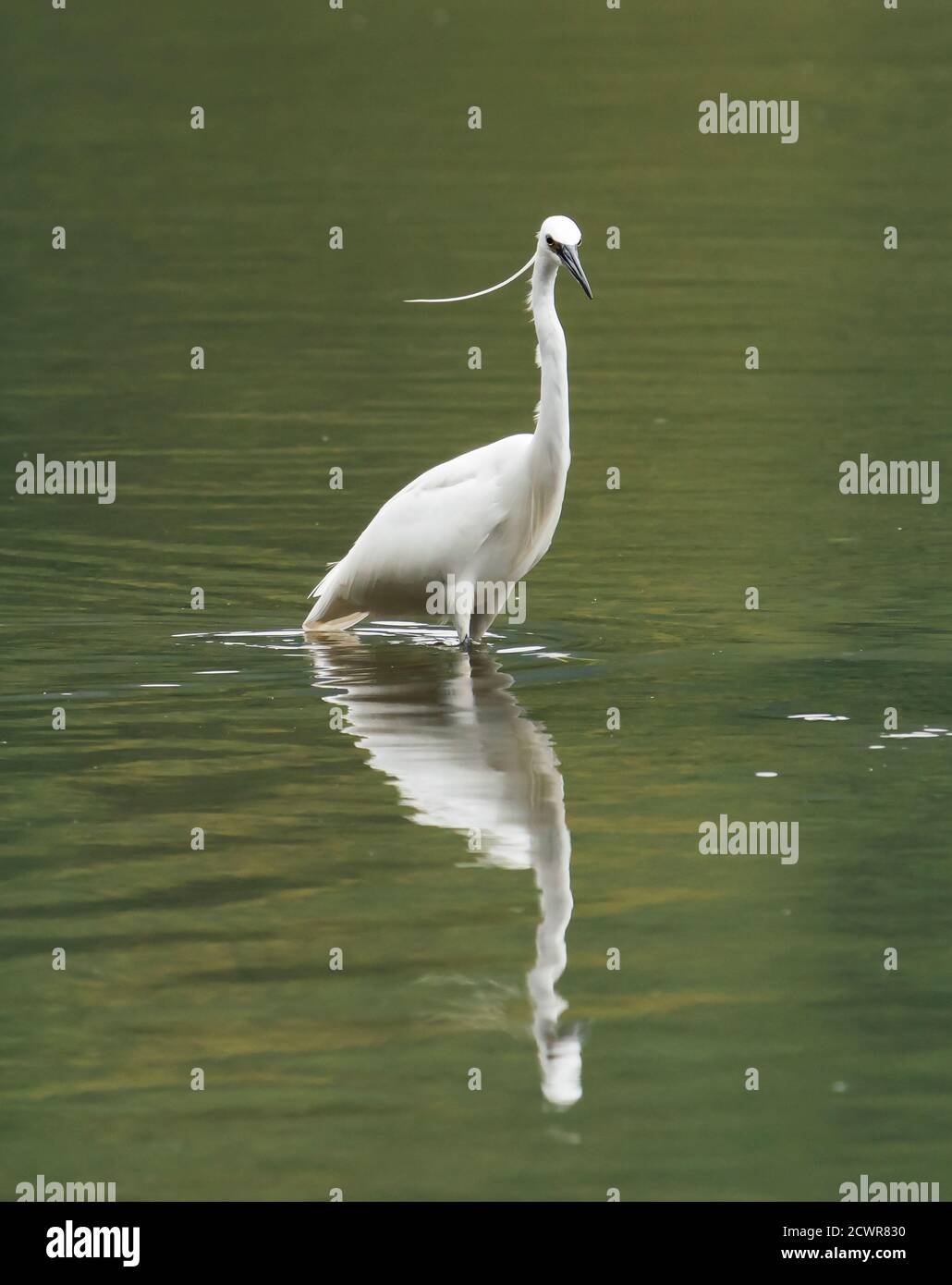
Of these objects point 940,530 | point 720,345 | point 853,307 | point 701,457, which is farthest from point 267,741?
point 853,307

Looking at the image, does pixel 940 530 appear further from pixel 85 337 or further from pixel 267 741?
pixel 85 337

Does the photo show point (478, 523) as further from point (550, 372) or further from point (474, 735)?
point (474, 735)

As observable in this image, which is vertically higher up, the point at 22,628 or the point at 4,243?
the point at 4,243

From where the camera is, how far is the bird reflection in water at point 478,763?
8953mm

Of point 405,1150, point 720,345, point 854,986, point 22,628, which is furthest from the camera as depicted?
point 720,345

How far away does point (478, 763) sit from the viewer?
1178cm

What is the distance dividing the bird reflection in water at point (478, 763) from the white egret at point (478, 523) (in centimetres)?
34

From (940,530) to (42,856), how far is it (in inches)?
332

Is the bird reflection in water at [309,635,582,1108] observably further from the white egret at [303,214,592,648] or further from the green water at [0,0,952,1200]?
the white egret at [303,214,592,648]

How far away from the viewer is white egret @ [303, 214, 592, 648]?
45.3 ft

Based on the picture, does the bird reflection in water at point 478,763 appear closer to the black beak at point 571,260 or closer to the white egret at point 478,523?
the white egret at point 478,523

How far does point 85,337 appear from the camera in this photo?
1016 inches

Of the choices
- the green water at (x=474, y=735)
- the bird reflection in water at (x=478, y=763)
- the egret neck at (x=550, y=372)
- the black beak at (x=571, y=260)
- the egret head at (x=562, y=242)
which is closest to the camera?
the green water at (x=474, y=735)

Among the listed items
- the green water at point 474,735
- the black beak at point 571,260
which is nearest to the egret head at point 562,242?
the black beak at point 571,260
